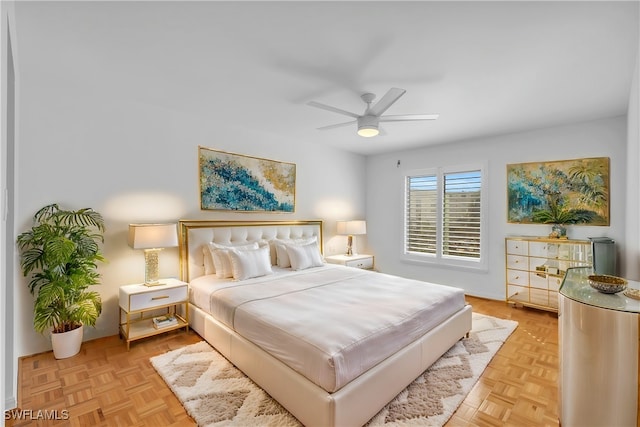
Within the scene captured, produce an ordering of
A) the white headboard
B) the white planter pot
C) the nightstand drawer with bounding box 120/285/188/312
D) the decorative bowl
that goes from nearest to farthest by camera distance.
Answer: the decorative bowl
the white planter pot
the nightstand drawer with bounding box 120/285/188/312
the white headboard

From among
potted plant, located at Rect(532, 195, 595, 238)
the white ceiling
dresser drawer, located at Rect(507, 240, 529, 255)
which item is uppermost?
the white ceiling

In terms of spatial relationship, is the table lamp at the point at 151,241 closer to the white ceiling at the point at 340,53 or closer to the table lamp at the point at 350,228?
the white ceiling at the point at 340,53

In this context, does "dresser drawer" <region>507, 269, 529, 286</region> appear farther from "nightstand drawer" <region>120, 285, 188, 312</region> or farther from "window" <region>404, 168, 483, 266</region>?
"nightstand drawer" <region>120, 285, 188, 312</region>

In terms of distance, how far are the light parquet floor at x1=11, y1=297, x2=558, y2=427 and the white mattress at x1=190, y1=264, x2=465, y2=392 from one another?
586mm

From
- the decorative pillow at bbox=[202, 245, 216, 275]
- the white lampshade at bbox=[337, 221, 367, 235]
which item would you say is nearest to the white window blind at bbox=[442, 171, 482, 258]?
the white lampshade at bbox=[337, 221, 367, 235]

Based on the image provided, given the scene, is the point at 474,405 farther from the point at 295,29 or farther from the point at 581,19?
the point at 295,29

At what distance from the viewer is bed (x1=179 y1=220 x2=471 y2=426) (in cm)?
180

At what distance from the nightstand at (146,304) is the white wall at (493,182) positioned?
12.7 feet

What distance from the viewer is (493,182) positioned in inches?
181

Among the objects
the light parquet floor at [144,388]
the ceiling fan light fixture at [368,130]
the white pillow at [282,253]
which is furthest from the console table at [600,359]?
the white pillow at [282,253]

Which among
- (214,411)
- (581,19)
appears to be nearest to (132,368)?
(214,411)

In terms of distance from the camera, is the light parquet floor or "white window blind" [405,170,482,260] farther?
"white window blind" [405,170,482,260]

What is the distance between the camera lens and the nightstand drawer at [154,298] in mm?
2889

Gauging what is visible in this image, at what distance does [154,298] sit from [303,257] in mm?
1826
